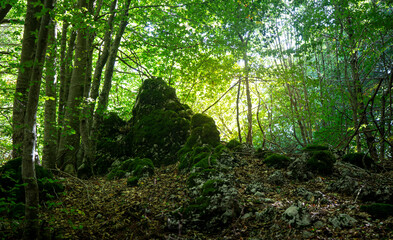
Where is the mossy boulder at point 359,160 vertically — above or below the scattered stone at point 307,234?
above

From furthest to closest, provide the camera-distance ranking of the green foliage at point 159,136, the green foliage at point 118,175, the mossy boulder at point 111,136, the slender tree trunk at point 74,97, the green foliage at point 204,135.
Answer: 1. the mossy boulder at point 111,136
2. the green foliage at point 159,136
3. the green foliage at point 204,135
4. the slender tree trunk at point 74,97
5. the green foliage at point 118,175

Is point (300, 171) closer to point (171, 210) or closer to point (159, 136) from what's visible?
point (171, 210)

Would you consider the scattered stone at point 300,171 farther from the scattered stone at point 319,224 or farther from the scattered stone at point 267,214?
the scattered stone at point 319,224

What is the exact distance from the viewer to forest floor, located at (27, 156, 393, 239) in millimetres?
3070

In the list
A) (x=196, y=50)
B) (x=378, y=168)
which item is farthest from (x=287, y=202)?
(x=196, y=50)

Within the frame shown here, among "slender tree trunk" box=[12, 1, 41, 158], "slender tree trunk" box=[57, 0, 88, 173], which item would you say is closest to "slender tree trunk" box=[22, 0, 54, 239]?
"slender tree trunk" box=[12, 1, 41, 158]

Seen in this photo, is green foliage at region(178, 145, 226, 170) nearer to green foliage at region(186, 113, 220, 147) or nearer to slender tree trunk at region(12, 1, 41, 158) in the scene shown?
green foliage at region(186, 113, 220, 147)

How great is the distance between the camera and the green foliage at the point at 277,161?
586 centimetres

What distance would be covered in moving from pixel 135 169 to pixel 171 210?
2.78 metres

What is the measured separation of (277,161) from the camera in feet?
19.6

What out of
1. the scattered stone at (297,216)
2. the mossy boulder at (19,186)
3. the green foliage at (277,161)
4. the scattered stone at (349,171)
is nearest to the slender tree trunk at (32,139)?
Answer: the mossy boulder at (19,186)

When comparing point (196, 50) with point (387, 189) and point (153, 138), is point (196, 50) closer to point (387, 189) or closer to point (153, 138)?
point (153, 138)

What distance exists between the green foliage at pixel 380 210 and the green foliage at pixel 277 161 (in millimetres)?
2568

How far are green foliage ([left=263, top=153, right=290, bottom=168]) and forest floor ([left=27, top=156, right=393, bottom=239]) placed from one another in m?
0.29
